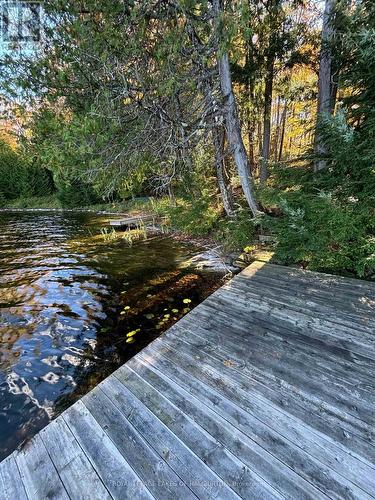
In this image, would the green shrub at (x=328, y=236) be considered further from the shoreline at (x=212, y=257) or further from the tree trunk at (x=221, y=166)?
the tree trunk at (x=221, y=166)

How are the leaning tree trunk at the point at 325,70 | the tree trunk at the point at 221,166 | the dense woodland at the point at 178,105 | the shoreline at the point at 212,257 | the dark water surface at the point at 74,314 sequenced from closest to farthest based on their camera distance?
the dark water surface at the point at 74,314 < the dense woodland at the point at 178,105 < the leaning tree trunk at the point at 325,70 < the shoreline at the point at 212,257 < the tree trunk at the point at 221,166

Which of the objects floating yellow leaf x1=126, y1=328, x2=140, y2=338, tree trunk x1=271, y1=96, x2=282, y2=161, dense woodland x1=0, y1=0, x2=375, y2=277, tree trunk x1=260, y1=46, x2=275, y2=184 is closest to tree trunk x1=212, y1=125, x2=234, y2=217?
dense woodland x1=0, y1=0, x2=375, y2=277

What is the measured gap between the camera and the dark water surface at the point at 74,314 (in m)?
2.67

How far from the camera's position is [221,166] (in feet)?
21.5

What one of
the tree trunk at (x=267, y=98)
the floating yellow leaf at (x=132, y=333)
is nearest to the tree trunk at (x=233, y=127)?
the tree trunk at (x=267, y=98)

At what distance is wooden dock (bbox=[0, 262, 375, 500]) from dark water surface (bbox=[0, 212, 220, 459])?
2.97ft

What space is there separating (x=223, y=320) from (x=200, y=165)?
5308mm

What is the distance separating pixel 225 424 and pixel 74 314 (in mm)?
3158

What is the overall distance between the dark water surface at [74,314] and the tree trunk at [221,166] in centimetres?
161

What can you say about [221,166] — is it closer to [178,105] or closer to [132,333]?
[178,105]

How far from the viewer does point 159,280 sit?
17.2 ft

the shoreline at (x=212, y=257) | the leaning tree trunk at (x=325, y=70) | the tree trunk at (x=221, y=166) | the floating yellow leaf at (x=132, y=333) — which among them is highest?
the leaning tree trunk at (x=325, y=70)

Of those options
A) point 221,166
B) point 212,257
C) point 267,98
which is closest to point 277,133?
point 267,98

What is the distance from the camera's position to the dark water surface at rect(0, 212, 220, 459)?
105 inches
